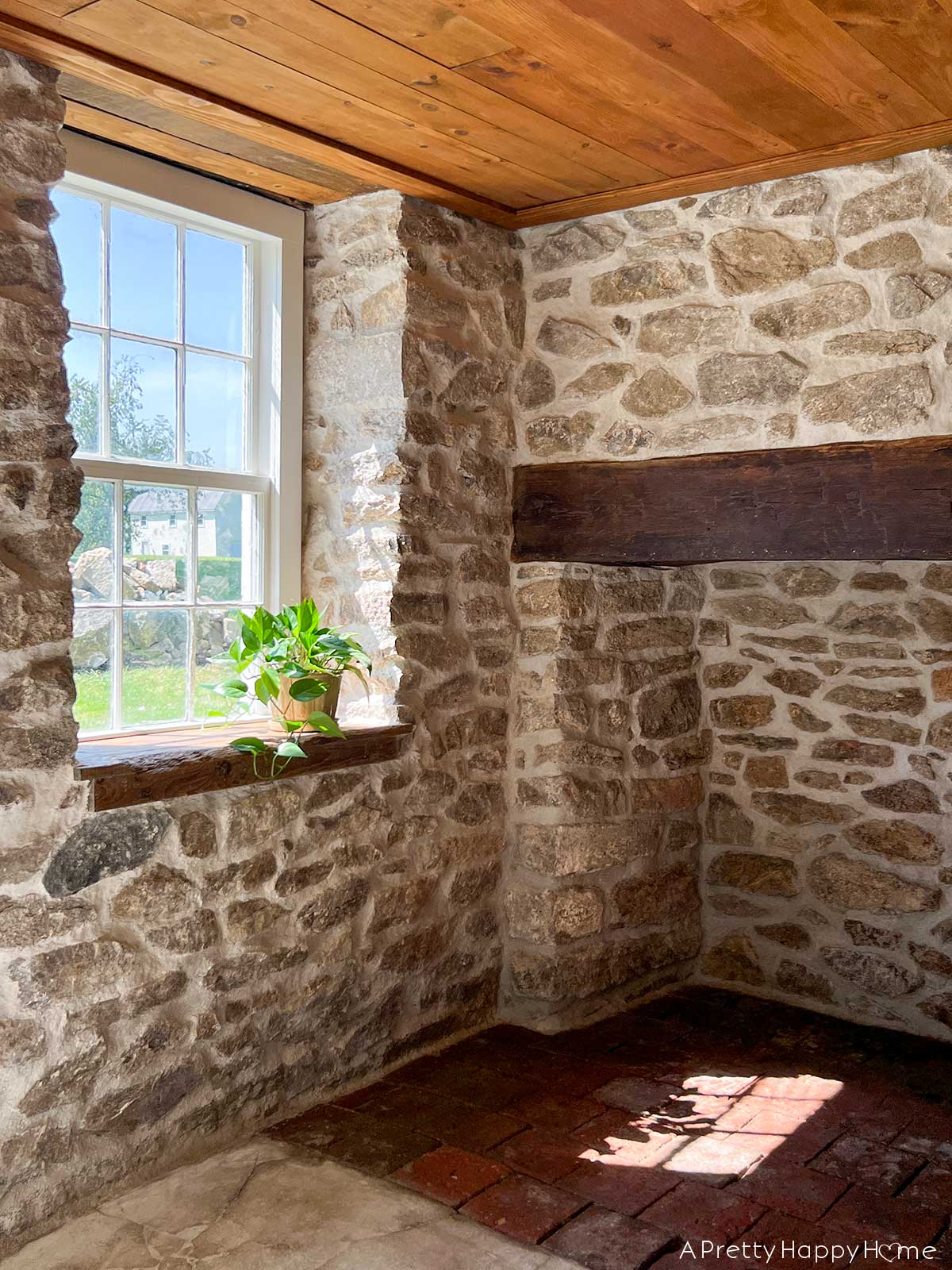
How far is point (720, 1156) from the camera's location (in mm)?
3020

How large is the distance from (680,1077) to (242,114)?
9.65ft

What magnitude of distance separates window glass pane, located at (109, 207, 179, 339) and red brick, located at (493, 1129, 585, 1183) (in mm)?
2374

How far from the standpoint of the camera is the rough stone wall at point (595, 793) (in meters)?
3.88

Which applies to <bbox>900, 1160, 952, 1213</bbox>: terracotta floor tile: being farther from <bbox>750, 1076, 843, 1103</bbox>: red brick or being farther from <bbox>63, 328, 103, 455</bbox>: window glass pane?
<bbox>63, 328, 103, 455</bbox>: window glass pane

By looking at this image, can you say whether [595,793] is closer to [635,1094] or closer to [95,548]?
[635,1094]

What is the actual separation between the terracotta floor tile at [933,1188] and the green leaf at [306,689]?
192 centimetres

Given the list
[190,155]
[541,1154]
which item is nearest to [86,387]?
[190,155]

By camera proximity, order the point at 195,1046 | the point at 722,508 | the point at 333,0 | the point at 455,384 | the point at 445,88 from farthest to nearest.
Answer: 1. the point at 455,384
2. the point at 722,508
3. the point at 195,1046
4. the point at 445,88
5. the point at 333,0

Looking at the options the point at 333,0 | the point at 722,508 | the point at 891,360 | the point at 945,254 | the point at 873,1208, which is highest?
the point at 333,0

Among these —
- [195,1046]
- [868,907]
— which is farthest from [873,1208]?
[195,1046]

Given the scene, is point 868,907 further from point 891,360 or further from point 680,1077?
point 891,360

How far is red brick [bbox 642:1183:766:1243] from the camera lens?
2668 millimetres

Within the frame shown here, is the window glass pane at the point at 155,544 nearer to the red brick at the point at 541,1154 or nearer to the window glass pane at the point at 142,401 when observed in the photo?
the window glass pane at the point at 142,401

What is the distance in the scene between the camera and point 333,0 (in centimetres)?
234
